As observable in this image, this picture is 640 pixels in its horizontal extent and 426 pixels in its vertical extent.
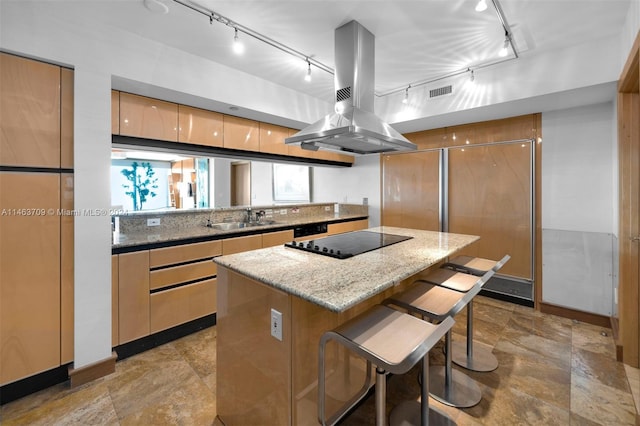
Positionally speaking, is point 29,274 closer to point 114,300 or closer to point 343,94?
point 114,300

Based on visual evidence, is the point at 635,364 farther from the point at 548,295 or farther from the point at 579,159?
the point at 579,159

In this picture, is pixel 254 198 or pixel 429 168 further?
pixel 254 198

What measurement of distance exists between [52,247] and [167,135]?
4.27 feet

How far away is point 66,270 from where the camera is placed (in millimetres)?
1934

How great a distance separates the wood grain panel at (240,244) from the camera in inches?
110

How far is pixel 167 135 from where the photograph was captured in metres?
2.66

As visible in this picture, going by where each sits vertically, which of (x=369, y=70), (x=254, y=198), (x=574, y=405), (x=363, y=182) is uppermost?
(x=369, y=70)

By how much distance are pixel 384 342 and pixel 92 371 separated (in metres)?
2.17

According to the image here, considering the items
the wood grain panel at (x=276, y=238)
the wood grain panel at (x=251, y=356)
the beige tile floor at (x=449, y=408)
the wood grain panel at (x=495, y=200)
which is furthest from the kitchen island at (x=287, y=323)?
the wood grain panel at (x=495, y=200)

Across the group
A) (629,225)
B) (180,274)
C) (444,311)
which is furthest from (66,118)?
(629,225)

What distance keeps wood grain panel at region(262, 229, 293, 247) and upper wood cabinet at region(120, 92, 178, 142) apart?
1362mm

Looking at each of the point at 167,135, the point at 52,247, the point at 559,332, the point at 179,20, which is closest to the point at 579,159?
the point at 559,332

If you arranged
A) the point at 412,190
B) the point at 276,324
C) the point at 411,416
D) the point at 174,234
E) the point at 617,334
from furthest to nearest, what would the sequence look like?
the point at 412,190
the point at 174,234
the point at 617,334
the point at 411,416
the point at 276,324

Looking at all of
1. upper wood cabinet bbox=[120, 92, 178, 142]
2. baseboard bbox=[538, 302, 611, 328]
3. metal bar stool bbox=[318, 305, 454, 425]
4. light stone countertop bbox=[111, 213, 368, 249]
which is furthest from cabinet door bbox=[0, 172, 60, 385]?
baseboard bbox=[538, 302, 611, 328]
